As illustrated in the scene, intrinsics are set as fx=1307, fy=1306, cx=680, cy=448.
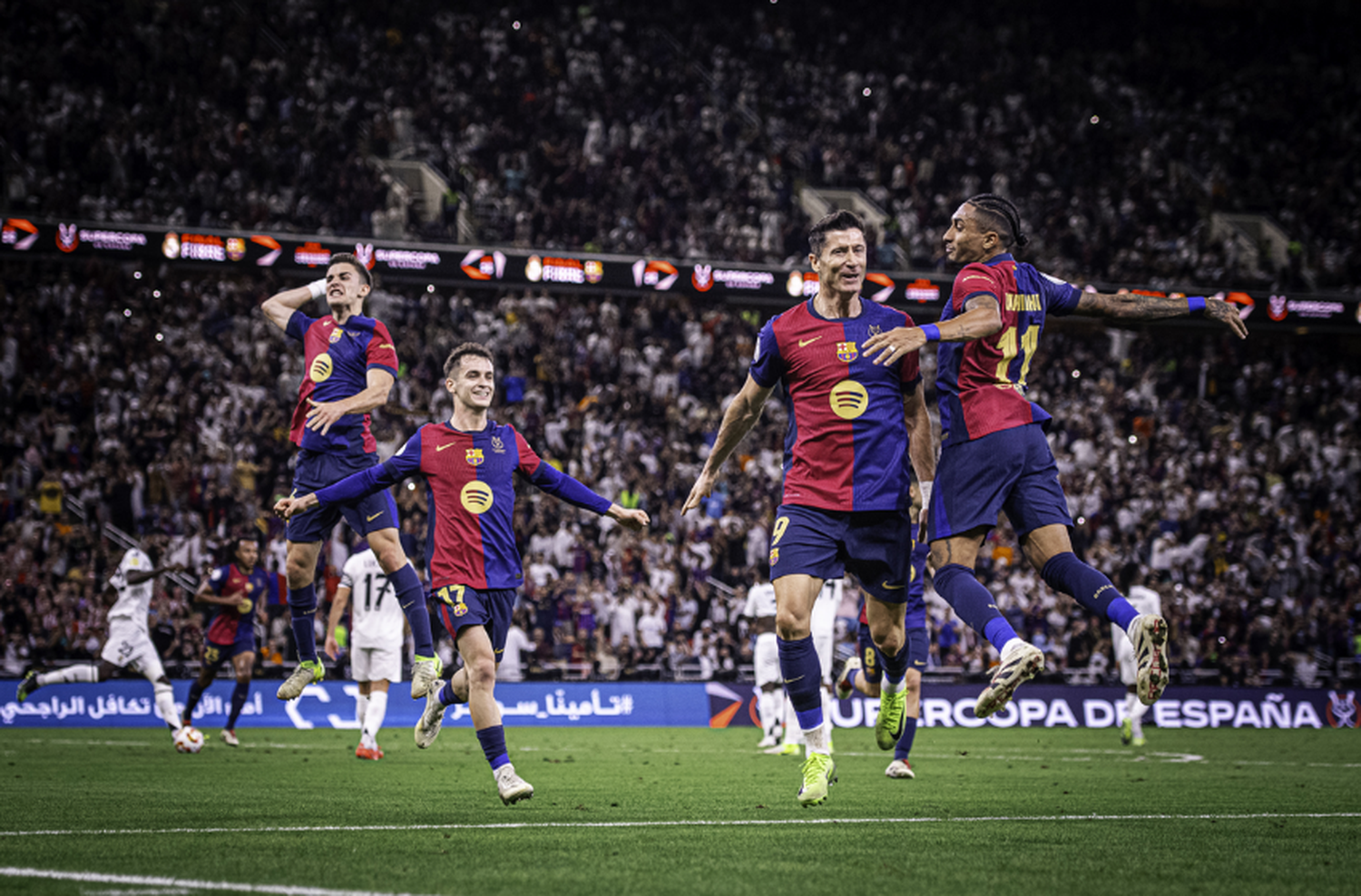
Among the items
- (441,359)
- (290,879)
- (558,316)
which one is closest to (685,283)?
(558,316)

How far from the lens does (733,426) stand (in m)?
7.75

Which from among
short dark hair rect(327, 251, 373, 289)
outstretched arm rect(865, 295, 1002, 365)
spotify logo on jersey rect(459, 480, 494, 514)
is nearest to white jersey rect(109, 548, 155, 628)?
short dark hair rect(327, 251, 373, 289)

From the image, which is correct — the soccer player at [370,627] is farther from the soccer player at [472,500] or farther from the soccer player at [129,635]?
the soccer player at [472,500]

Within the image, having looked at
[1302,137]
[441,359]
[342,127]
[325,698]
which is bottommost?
[325,698]

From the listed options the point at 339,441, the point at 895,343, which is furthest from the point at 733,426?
the point at 339,441

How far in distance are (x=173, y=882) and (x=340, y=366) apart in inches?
242

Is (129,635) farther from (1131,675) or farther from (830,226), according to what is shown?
(1131,675)

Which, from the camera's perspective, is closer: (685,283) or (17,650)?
(17,650)

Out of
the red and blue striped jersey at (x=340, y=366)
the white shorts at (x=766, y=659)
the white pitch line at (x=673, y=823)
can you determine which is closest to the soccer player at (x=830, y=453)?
the white pitch line at (x=673, y=823)

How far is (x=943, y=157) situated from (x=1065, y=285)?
2943cm

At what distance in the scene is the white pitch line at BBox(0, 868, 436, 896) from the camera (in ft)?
15.5

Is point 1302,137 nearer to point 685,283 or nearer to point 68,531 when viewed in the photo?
point 685,283

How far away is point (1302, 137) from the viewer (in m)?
37.9

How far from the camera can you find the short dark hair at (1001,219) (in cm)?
761
